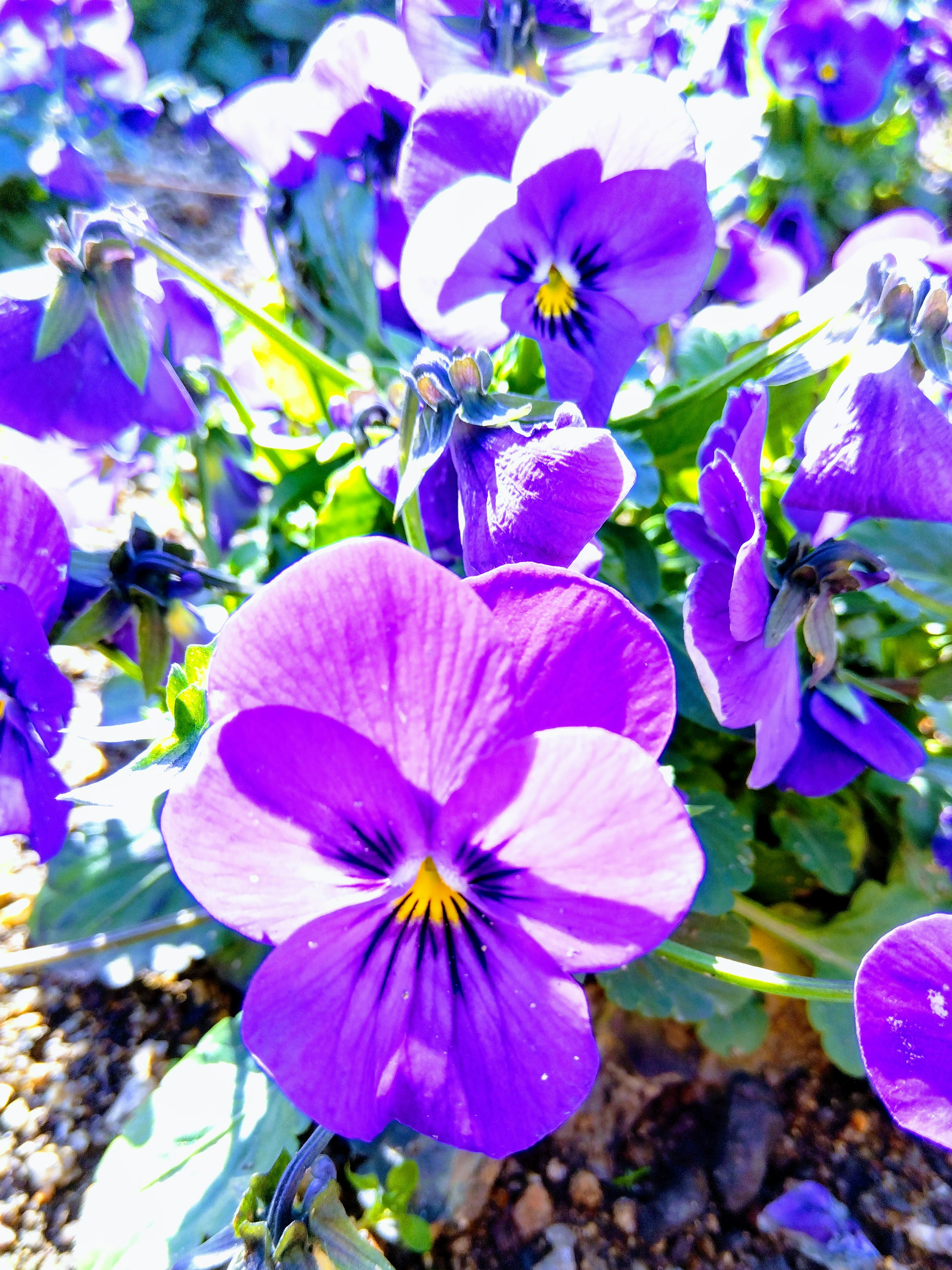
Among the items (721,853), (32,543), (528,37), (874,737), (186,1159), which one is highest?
(528,37)

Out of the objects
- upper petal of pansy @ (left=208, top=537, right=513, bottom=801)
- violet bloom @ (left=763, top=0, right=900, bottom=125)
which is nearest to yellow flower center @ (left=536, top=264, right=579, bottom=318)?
upper petal of pansy @ (left=208, top=537, right=513, bottom=801)

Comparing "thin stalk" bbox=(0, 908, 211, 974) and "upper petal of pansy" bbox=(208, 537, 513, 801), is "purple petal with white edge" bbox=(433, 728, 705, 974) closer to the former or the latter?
"upper petal of pansy" bbox=(208, 537, 513, 801)

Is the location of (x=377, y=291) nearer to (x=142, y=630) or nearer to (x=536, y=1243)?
(x=142, y=630)

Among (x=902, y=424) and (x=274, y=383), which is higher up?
(x=902, y=424)

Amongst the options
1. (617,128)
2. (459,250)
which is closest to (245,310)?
(459,250)

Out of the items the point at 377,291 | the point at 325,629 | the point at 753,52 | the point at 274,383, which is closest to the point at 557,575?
the point at 325,629

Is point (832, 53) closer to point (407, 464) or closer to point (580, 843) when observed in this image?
Result: point (407, 464)
